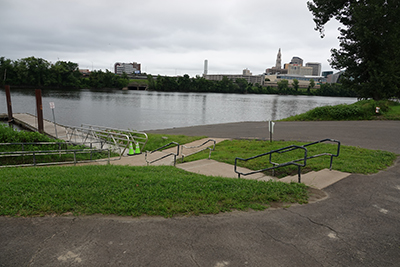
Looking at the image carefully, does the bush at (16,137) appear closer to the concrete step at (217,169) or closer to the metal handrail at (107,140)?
the metal handrail at (107,140)

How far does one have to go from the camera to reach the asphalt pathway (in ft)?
12.1

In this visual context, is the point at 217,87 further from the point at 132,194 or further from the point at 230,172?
the point at 132,194

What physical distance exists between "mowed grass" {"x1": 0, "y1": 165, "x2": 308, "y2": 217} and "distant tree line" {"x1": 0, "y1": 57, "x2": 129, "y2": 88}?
105913mm

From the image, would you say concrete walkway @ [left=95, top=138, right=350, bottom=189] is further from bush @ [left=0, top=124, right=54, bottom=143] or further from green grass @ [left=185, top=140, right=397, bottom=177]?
bush @ [left=0, top=124, right=54, bottom=143]

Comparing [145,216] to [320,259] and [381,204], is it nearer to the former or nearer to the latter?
[320,259]

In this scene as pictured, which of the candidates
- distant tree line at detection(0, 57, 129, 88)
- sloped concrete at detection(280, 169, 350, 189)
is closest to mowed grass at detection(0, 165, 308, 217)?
sloped concrete at detection(280, 169, 350, 189)

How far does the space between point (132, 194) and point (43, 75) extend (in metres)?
113

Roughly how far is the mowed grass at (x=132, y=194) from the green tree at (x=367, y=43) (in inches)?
926

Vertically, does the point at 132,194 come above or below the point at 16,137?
above

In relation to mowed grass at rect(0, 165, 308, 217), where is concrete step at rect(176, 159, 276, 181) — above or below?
below

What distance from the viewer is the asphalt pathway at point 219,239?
12.1 feet

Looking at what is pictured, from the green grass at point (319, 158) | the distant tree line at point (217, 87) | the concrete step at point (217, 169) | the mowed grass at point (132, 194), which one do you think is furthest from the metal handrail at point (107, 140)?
the distant tree line at point (217, 87)

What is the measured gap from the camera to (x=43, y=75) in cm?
10206

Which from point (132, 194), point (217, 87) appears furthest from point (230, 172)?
point (217, 87)
